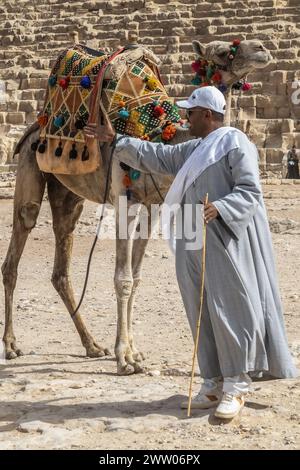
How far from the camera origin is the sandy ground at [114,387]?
5566 millimetres

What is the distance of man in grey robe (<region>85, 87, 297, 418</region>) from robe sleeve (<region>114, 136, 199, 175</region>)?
3.9 inches

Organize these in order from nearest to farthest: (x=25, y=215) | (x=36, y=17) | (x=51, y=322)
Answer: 1. (x=25, y=215)
2. (x=51, y=322)
3. (x=36, y=17)

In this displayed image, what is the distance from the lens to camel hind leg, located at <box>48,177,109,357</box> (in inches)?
321

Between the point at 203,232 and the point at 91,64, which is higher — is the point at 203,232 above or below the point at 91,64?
below

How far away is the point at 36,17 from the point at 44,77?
700 centimetres

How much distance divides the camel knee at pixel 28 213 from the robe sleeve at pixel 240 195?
9.31 ft

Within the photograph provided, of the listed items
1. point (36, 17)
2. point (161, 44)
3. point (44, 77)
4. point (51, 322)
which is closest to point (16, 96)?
point (44, 77)

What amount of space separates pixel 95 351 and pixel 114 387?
3.58ft

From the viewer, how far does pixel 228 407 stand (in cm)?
566

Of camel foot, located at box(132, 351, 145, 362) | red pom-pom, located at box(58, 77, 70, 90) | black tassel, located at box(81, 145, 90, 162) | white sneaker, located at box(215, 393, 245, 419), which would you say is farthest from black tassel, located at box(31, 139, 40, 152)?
white sneaker, located at box(215, 393, 245, 419)

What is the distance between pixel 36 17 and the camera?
4031cm

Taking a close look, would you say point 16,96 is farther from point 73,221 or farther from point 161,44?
point 73,221

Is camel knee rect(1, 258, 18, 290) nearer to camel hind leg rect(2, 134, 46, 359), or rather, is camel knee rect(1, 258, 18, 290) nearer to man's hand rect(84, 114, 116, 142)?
camel hind leg rect(2, 134, 46, 359)

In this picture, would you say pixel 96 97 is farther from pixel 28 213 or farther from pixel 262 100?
pixel 262 100
